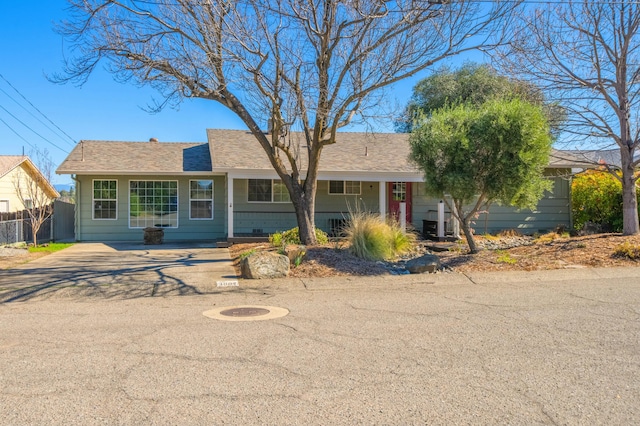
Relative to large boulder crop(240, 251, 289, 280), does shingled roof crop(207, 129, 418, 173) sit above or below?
above

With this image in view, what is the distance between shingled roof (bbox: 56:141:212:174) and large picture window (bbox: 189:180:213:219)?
706mm

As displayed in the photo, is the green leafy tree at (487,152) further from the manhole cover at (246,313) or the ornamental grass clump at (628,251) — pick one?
the manhole cover at (246,313)

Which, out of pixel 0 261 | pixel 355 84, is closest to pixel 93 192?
pixel 0 261

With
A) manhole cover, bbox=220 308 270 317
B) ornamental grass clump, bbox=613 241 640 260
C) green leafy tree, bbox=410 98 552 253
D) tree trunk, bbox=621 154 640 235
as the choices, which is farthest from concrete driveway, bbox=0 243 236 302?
tree trunk, bbox=621 154 640 235

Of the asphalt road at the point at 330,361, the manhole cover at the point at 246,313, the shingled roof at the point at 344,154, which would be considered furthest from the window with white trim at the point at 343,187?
the manhole cover at the point at 246,313

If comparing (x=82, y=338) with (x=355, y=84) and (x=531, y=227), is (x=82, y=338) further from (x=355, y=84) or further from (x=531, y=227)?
(x=531, y=227)

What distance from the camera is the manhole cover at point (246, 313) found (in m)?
6.66

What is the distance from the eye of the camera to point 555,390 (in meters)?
3.99

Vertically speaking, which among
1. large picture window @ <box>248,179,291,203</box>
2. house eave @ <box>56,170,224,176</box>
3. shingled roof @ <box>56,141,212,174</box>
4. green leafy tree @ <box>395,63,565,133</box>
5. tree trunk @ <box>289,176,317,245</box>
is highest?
green leafy tree @ <box>395,63,565,133</box>

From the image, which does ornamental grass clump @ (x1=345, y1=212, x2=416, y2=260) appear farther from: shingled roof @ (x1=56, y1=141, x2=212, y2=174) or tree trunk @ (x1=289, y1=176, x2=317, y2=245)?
shingled roof @ (x1=56, y1=141, x2=212, y2=174)

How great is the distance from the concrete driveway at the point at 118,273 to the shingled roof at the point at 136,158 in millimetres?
3712

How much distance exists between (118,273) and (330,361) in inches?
284

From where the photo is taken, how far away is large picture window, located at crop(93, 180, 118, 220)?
18.3 metres

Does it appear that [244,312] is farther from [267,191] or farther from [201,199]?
[201,199]
